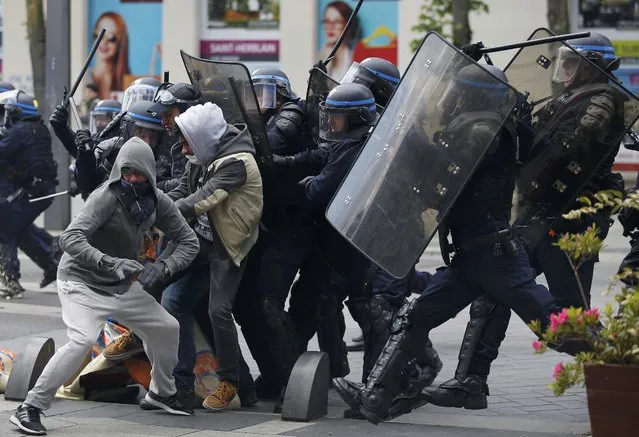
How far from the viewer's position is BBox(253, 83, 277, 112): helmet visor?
25.0ft

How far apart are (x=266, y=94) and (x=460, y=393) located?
6.79 feet

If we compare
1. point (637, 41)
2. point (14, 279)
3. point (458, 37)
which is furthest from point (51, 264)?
point (637, 41)

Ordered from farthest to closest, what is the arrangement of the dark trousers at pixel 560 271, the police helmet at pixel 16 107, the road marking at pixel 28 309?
1. the police helmet at pixel 16 107
2. the road marking at pixel 28 309
3. the dark trousers at pixel 560 271

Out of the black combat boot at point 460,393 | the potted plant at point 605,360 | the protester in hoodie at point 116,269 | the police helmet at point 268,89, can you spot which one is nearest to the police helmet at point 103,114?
the police helmet at point 268,89

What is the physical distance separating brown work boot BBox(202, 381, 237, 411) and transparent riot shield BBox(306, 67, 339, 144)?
149cm

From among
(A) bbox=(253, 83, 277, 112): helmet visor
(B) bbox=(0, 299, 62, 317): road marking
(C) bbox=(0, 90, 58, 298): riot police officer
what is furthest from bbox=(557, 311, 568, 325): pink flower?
(C) bbox=(0, 90, 58, 298): riot police officer

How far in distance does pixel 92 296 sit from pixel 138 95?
8.74 ft

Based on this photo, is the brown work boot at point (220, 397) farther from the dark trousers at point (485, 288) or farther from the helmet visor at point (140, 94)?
the helmet visor at point (140, 94)

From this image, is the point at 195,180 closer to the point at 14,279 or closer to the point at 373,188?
the point at 373,188

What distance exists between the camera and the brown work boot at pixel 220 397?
709 centimetres

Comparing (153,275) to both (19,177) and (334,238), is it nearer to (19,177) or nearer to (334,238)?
(334,238)

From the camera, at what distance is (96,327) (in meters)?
6.51

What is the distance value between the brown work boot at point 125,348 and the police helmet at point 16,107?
17.5 feet

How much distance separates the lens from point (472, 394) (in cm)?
696
